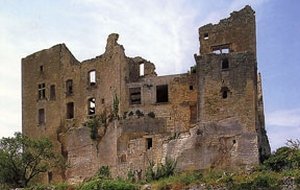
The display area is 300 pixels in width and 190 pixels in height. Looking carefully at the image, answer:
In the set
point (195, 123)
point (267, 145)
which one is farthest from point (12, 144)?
point (267, 145)


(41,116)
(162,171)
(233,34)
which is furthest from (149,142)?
(41,116)

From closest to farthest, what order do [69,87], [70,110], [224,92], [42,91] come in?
[224,92]
[70,110]
[69,87]
[42,91]

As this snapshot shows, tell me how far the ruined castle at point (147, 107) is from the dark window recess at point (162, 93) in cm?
2

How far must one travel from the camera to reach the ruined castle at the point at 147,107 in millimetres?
42750

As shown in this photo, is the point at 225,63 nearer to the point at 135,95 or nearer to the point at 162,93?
the point at 162,93

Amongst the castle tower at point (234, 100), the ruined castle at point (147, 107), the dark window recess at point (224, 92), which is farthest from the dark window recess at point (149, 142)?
the dark window recess at point (224, 92)

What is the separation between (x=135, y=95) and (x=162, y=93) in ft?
5.50

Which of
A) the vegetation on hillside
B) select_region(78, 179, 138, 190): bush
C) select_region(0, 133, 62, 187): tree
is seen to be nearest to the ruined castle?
the vegetation on hillside

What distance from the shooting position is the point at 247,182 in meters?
35.3

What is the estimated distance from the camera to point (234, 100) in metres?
43.0

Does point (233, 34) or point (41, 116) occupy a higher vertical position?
point (233, 34)

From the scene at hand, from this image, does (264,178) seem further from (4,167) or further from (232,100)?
(4,167)

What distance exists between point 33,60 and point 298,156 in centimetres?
2229

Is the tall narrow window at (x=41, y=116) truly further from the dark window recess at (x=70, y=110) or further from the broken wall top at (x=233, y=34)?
the broken wall top at (x=233, y=34)
